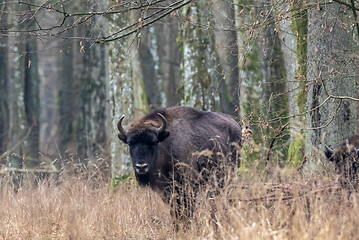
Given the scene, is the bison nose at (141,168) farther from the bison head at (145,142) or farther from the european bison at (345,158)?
the european bison at (345,158)

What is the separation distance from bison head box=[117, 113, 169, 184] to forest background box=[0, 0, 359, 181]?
3.89ft

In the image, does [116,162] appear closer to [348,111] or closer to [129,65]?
[129,65]

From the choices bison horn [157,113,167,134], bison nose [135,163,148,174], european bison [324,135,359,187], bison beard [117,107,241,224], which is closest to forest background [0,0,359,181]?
european bison [324,135,359,187]

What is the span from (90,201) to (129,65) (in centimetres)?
436

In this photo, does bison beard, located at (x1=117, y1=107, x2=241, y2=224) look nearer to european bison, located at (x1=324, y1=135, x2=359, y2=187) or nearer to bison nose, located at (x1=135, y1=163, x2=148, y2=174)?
bison nose, located at (x1=135, y1=163, x2=148, y2=174)

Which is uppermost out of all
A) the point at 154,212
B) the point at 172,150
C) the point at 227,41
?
the point at 227,41

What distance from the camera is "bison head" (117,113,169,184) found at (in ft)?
30.5

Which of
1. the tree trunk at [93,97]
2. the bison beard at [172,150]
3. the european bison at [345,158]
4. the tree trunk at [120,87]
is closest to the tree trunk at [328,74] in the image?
the european bison at [345,158]

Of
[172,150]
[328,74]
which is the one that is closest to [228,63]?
[328,74]

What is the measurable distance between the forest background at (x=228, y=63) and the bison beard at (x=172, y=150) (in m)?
0.80

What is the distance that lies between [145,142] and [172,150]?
1.59 feet

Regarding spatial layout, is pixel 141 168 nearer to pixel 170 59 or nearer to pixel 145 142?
pixel 145 142

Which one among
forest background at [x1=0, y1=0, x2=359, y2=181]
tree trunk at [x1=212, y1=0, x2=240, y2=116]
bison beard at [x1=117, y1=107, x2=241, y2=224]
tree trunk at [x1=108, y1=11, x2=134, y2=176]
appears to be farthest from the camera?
tree trunk at [x1=108, y1=11, x2=134, y2=176]

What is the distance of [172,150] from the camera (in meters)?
9.67
